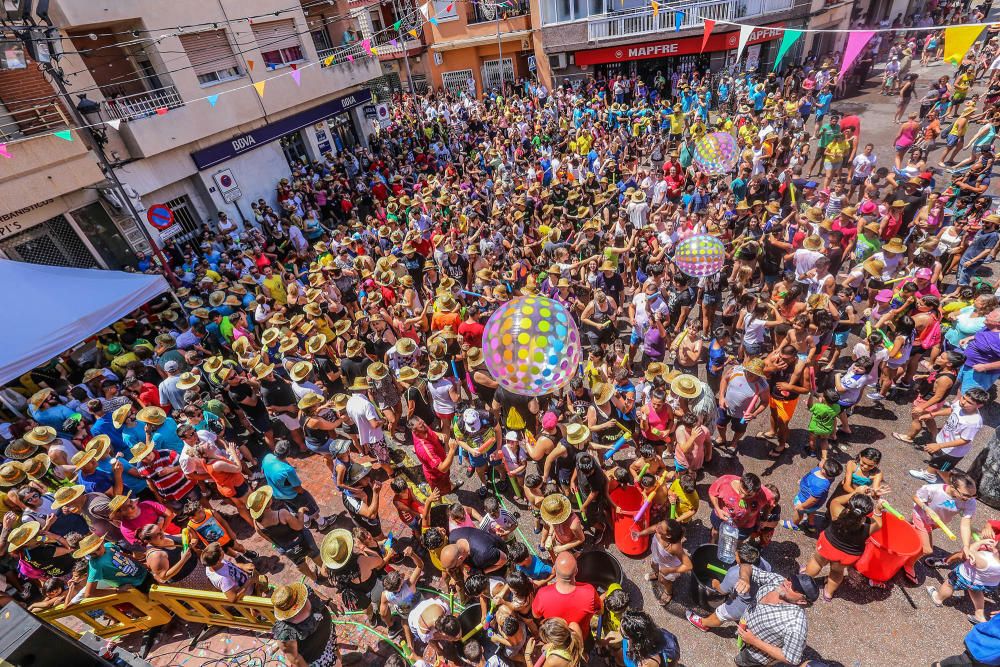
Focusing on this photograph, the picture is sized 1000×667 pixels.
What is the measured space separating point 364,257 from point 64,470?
604cm

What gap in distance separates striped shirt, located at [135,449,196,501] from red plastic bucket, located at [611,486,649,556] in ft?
17.3

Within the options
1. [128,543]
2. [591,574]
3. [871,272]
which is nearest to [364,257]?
[128,543]

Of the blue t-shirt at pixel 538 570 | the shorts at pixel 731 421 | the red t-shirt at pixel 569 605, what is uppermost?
the red t-shirt at pixel 569 605

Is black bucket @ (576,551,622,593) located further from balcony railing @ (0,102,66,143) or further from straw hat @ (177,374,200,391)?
balcony railing @ (0,102,66,143)

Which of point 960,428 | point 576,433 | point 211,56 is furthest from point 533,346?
point 211,56

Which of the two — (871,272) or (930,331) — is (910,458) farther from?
(871,272)

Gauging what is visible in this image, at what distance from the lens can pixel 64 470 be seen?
607 centimetres

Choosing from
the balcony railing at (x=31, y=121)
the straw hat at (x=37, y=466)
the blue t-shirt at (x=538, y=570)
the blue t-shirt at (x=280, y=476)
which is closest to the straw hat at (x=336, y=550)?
the blue t-shirt at (x=280, y=476)

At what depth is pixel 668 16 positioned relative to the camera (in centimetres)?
2209

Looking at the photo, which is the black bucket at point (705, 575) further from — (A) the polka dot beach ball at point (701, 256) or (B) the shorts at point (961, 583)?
(A) the polka dot beach ball at point (701, 256)

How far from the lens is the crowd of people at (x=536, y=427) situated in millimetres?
4230

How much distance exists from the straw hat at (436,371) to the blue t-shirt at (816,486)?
166 inches

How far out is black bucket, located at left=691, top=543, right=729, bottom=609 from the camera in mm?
4609

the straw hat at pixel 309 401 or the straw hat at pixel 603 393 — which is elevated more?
the straw hat at pixel 309 401
